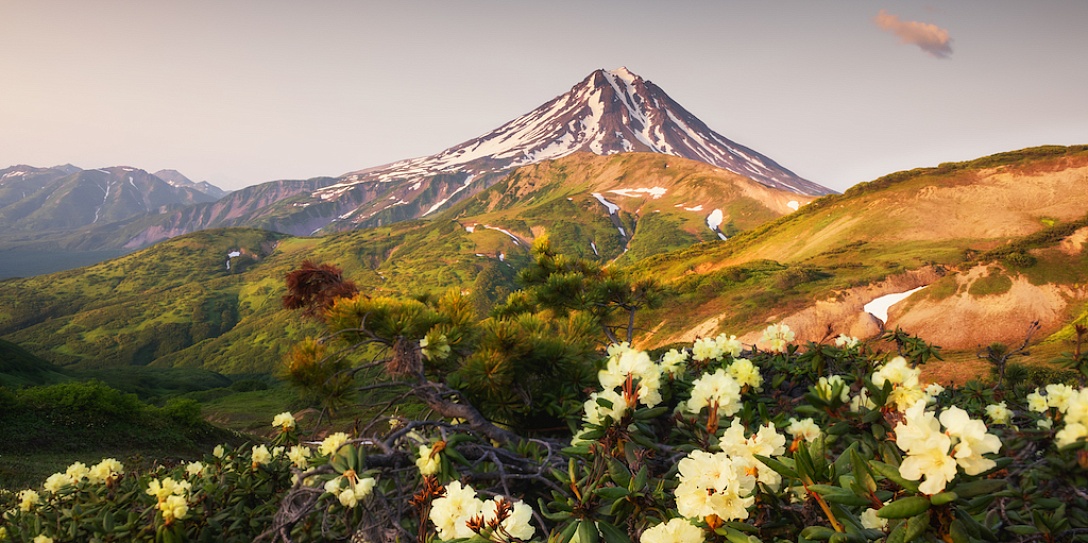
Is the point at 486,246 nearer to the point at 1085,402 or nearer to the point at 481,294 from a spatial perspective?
the point at 481,294

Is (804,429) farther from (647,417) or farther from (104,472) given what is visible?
(104,472)

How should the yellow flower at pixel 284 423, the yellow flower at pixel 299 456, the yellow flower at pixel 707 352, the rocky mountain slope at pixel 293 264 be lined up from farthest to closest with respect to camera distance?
the rocky mountain slope at pixel 293 264 → the yellow flower at pixel 284 423 → the yellow flower at pixel 707 352 → the yellow flower at pixel 299 456

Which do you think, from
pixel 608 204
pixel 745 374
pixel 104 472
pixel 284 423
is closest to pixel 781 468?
pixel 745 374

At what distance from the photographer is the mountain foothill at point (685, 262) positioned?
19.1 metres

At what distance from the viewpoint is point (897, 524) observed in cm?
134

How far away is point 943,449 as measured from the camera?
1.19m

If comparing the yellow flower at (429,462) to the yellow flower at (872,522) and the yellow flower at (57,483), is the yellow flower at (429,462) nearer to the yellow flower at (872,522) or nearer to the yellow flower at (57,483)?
the yellow flower at (872,522)

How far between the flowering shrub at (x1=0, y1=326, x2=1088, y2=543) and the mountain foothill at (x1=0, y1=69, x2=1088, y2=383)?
113 centimetres

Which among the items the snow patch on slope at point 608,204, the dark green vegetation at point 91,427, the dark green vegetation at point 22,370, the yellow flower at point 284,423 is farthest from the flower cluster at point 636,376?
the snow patch on slope at point 608,204

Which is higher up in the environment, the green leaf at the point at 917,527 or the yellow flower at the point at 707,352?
the green leaf at the point at 917,527

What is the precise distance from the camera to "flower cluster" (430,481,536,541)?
1.68 m

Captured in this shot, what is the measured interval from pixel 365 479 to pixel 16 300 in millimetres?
144389

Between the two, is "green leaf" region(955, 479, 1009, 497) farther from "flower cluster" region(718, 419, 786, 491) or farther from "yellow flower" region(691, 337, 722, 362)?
"yellow flower" region(691, 337, 722, 362)

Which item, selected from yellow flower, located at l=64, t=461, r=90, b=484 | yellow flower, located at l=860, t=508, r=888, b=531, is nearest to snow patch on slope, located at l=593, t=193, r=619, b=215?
yellow flower, located at l=64, t=461, r=90, b=484
